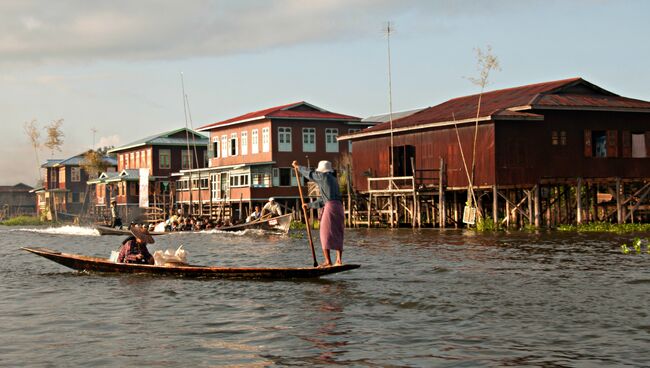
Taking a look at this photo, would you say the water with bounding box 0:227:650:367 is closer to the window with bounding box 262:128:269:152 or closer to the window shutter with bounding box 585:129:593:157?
the window shutter with bounding box 585:129:593:157

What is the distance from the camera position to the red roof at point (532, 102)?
38500 mm

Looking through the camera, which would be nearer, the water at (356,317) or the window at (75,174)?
the water at (356,317)

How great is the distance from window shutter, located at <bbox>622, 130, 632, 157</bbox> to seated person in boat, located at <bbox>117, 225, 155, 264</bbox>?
2722cm

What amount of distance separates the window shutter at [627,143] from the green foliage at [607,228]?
4.19 m

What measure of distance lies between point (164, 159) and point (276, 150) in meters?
20.0

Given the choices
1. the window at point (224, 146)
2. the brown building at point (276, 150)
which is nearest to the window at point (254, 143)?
the brown building at point (276, 150)

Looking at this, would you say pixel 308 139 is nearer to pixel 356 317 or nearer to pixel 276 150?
pixel 276 150

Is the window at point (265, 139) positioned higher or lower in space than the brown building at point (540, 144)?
higher

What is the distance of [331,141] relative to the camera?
61281mm

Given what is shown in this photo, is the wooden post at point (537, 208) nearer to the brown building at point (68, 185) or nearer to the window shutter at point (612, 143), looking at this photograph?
the window shutter at point (612, 143)

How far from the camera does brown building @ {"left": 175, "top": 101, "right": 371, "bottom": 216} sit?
59.1 m

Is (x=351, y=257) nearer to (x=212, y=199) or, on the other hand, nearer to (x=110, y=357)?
(x=110, y=357)

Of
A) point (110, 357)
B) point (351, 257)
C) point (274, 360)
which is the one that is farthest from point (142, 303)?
A: point (351, 257)

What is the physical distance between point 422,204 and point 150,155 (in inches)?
1447
